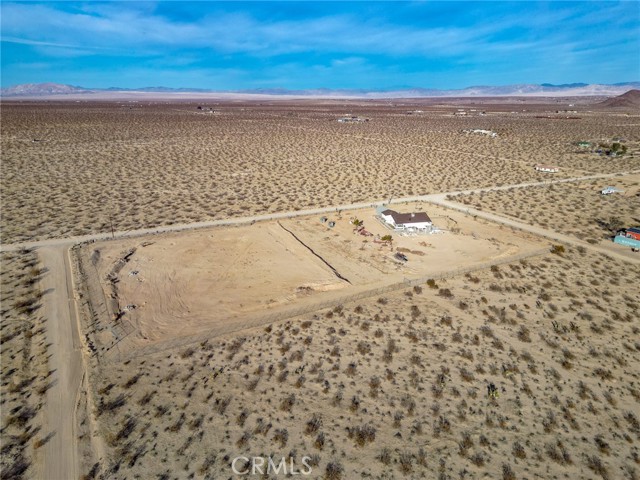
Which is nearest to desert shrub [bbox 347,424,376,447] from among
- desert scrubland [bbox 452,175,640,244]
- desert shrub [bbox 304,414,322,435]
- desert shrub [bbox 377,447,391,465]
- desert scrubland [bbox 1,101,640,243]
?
desert shrub [bbox 377,447,391,465]

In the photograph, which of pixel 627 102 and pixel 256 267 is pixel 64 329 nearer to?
pixel 256 267

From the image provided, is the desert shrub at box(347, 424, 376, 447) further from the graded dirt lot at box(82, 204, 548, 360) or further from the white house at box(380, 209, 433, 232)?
the white house at box(380, 209, 433, 232)

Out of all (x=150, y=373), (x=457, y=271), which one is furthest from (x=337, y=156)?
(x=150, y=373)

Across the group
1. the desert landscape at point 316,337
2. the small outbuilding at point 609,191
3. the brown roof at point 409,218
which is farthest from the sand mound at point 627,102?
the brown roof at point 409,218

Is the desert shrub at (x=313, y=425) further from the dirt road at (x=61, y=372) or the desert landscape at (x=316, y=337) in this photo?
the dirt road at (x=61, y=372)

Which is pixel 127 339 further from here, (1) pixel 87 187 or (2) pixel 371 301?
(1) pixel 87 187
